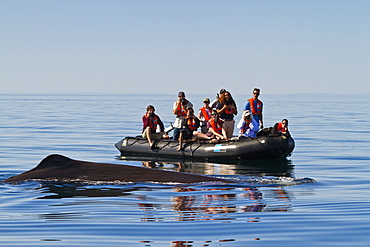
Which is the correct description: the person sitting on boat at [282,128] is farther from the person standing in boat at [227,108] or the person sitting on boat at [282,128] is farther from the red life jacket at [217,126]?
the red life jacket at [217,126]

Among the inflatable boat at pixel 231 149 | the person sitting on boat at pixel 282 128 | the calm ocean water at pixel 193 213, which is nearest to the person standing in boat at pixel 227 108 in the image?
the inflatable boat at pixel 231 149

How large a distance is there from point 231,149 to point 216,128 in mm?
1293

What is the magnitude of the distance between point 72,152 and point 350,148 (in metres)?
11.1

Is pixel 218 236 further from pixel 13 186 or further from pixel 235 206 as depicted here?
pixel 13 186

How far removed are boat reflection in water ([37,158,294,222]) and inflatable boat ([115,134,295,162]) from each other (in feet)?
23.7

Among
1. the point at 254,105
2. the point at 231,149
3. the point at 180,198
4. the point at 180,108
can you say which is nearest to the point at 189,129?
the point at 180,108

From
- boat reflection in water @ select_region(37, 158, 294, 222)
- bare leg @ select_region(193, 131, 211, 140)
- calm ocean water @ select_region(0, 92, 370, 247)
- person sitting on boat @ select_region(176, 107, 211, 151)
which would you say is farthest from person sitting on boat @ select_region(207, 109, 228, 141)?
boat reflection in water @ select_region(37, 158, 294, 222)

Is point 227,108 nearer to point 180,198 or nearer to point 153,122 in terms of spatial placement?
point 153,122

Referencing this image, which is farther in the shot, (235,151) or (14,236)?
(235,151)

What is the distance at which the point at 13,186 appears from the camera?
12.0m

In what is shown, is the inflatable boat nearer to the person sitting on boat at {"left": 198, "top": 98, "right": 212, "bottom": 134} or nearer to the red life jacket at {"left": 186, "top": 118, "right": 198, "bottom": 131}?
the red life jacket at {"left": 186, "top": 118, "right": 198, "bottom": 131}

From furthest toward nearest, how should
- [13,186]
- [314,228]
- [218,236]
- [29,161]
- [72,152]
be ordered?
1. [72,152]
2. [29,161]
3. [13,186]
4. [314,228]
5. [218,236]

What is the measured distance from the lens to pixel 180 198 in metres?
10.7

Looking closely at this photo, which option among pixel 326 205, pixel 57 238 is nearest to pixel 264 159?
pixel 326 205
